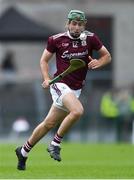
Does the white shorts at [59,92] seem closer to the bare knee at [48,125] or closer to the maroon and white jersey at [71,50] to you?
the maroon and white jersey at [71,50]

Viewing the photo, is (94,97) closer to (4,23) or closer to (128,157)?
(4,23)

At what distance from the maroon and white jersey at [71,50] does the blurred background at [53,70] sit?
12851mm

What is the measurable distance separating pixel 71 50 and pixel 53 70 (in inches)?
695

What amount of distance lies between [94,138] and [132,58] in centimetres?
1347

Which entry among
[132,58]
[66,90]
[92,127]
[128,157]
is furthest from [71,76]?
[132,58]

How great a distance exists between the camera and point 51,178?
15.4 metres

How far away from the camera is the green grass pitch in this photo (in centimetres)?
1608

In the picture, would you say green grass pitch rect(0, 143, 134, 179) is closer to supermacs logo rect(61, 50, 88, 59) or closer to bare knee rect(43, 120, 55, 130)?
bare knee rect(43, 120, 55, 130)

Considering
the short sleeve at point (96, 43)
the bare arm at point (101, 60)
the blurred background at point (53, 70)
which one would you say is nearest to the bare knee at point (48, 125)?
the bare arm at point (101, 60)

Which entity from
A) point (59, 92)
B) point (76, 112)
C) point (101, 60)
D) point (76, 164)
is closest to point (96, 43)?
point (101, 60)

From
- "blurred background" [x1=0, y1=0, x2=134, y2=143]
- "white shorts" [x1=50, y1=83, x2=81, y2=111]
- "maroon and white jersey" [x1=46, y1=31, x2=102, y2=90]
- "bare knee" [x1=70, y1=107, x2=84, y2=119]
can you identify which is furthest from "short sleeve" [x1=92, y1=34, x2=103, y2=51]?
"blurred background" [x1=0, y1=0, x2=134, y2=143]

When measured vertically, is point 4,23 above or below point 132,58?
above

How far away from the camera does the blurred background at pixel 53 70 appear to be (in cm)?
3033

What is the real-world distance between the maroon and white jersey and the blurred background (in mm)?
12851
